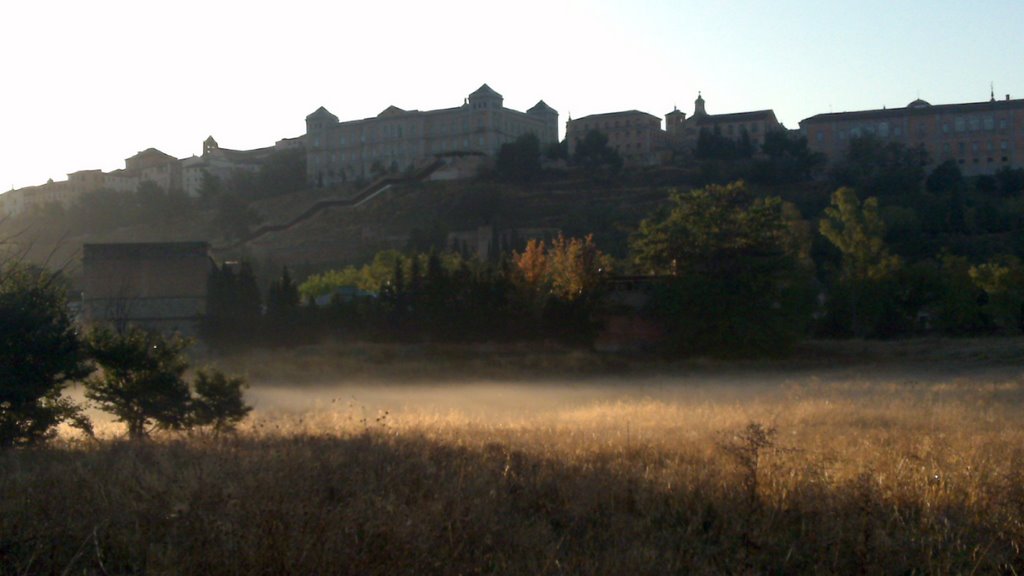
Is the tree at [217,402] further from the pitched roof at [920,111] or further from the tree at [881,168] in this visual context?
the pitched roof at [920,111]

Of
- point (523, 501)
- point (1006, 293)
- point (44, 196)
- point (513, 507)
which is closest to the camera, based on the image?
point (513, 507)

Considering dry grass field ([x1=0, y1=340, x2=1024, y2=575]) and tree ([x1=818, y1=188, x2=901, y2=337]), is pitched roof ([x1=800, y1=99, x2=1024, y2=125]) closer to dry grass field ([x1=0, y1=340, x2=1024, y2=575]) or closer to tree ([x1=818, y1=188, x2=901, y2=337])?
tree ([x1=818, y1=188, x2=901, y2=337])

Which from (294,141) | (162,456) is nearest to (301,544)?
(162,456)

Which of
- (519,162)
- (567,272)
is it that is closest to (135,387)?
(567,272)

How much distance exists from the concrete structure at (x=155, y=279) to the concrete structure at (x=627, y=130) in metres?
82.3

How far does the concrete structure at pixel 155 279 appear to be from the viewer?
4291cm

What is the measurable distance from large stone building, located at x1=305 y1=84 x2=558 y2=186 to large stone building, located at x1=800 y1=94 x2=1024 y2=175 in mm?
36578

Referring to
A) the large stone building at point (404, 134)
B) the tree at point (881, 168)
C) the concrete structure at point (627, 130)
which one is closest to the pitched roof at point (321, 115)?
the large stone building at point (404, 134)

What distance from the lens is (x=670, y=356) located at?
40156mm

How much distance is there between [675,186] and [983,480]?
8638cm

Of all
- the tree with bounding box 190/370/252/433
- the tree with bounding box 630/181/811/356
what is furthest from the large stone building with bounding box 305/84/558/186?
the tree with bounding box 190/370/252/433

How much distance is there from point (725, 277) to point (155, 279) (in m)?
24.2

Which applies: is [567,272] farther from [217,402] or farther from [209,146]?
[209,146]

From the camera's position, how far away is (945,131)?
115m
